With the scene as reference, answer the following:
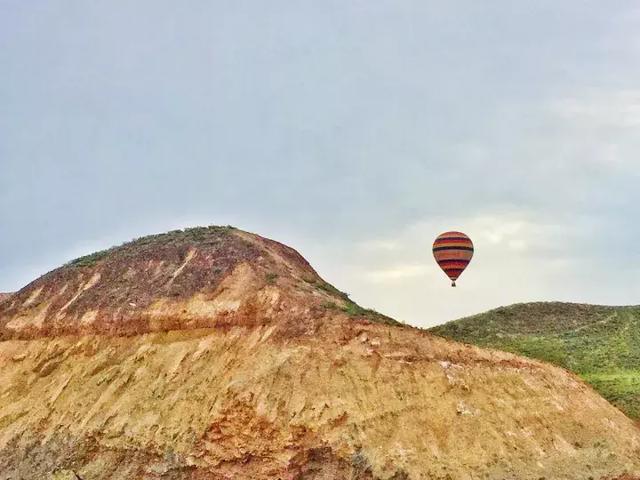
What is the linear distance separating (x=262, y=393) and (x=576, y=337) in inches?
1352

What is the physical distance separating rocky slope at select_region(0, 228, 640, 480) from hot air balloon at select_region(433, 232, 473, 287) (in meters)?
16.2

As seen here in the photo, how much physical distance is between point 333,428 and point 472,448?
5.00 m

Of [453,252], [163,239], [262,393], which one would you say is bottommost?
[262,393]

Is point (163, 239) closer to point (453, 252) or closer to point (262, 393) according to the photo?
point (262, 393)

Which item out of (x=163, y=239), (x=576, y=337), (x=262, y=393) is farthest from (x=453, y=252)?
(x=262, y=393)

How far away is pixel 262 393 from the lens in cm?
2511

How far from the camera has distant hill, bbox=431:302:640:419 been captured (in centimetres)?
4203

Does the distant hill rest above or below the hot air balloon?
below

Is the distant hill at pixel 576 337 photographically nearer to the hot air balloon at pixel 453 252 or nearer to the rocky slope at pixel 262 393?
the hot air balloon at pixel 453 252

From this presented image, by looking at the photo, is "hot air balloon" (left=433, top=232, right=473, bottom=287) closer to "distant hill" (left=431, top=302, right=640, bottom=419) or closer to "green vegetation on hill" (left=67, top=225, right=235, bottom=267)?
"distant hill" (left=431, top=302, right=640, bottom=419)

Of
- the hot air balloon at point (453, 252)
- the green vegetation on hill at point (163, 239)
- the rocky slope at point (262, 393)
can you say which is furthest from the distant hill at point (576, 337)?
the green vegetation on hill at point (163, 239)

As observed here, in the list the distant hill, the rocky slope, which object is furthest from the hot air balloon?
the rocky slope

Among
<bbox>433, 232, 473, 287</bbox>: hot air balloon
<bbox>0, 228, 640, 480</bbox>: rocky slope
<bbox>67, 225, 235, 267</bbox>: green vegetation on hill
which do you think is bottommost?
<bbox>0, 228, 640, 480</bbox>: rocky slope

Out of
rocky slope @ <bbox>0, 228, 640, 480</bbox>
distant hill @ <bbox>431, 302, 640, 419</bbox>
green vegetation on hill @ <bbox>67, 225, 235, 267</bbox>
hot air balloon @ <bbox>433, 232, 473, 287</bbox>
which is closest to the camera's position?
rocky slope @ <bbox>0, 228, 640, 480</bbox>
